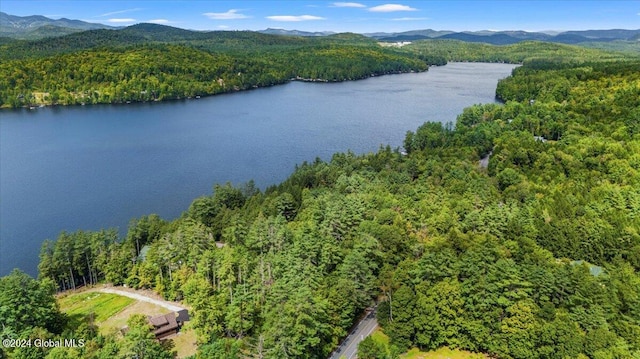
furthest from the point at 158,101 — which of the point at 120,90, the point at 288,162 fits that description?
the point at 288,162

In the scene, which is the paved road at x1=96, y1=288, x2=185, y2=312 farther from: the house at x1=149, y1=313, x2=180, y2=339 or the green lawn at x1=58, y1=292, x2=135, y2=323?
the house at x1=149, y1=313, x2=180, y2=339

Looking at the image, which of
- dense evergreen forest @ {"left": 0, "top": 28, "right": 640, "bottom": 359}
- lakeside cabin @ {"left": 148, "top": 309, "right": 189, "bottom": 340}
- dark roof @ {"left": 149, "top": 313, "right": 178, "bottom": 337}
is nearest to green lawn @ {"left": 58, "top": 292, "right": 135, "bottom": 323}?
dense evergreen forest @ {"left": 0, "top": 28, "right": 640, "bottom": 359}

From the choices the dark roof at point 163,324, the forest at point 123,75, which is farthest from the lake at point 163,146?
the dark roof at point 163,324

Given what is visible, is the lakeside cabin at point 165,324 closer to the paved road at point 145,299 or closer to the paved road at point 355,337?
the paved road at point 145,299

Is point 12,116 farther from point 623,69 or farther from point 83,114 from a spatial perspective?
point 623,69

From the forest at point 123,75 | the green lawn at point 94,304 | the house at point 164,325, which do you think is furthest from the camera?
the forest at point 123,75

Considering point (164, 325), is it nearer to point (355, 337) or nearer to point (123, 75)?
point (355, 337)

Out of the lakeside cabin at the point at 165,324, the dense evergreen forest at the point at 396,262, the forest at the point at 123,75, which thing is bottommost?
the lakeside cabin at the point at 165,324
